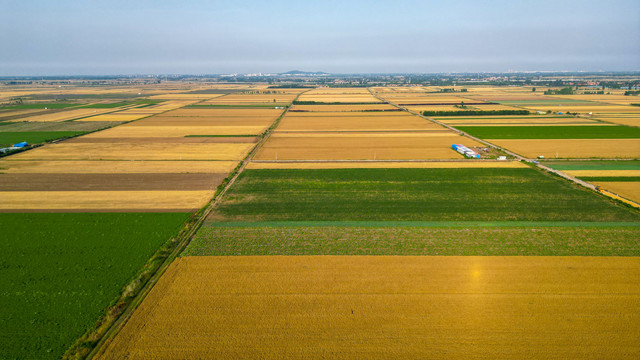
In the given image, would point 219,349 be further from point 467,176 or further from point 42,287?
point 467,176

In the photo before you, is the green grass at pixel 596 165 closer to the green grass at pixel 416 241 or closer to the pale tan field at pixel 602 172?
the pale tan field at pixel 602 172

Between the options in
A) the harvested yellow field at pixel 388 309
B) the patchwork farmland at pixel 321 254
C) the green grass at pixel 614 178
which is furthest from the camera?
the green grass at pixel 614 178

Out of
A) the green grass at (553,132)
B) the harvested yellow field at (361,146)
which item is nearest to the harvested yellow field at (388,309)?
the harvested yellow field at (361,146)

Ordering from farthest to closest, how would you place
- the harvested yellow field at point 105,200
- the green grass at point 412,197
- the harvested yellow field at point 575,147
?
the harvested yellow field at point 575,147, the harvested yellow field at point 105,200, the green grass at point 412,197

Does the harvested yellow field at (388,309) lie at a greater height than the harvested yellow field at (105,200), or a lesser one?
lesser

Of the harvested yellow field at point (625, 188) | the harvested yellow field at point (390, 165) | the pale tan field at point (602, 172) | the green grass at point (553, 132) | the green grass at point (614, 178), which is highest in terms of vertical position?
the green grass at point (553, 132)

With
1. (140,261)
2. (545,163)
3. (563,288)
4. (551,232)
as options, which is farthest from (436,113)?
(140,261)
